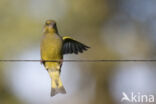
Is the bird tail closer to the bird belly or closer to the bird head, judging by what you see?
the bird belly

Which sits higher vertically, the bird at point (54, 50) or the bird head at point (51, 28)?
the bird head at point (51, 28)

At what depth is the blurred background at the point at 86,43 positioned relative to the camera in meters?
3.85

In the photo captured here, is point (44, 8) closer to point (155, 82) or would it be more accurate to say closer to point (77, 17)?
point (77, 17)

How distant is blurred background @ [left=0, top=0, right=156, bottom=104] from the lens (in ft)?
12.6

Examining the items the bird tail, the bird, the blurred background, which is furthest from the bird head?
the blurred background

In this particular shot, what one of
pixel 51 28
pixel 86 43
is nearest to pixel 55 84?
pixel 51 28

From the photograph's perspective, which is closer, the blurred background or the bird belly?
the bird belly

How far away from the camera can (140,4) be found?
422 cm

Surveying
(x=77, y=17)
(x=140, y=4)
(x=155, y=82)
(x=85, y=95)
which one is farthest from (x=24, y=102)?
(x=140, y=4)

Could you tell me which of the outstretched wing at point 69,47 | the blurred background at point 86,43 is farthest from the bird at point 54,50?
the blurred background at point 86,43

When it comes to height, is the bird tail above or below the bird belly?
below

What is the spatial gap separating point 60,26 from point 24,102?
2.47 ft

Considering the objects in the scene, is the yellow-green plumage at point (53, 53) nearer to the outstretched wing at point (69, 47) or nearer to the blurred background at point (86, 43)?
the outstretched wing at point (69, 47)

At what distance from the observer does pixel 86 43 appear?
12.7 ft
